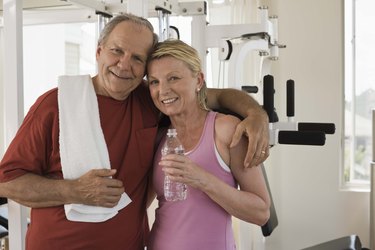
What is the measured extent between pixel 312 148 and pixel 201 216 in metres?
2.38

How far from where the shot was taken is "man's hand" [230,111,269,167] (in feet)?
3.73

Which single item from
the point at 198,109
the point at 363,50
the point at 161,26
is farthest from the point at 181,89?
the point at 363,50

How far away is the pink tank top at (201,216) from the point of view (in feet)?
3.86

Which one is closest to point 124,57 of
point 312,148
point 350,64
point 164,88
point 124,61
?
point 124,61

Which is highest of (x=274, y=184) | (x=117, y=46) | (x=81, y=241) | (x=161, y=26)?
(x=161, y=26)

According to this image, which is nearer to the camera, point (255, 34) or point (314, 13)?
point (255, 34)

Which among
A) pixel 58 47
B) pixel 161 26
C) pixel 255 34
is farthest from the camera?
pixel 58 47

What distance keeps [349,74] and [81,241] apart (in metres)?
2.85

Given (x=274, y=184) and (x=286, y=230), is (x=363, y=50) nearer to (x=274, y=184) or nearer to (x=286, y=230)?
(x=274, y=184)

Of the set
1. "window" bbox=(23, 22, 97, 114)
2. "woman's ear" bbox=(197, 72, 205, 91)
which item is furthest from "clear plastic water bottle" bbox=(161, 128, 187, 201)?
"window" bbox=(23, 22, 97, 114)

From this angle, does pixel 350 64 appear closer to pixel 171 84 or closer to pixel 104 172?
pixel 171 84

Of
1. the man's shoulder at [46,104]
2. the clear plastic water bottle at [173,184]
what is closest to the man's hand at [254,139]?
the clear plastic water bottle at [173,184]

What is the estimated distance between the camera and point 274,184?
3.45 metres

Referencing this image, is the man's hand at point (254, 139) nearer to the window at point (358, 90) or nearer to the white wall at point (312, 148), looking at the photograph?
the white wall at point (312, 148)
